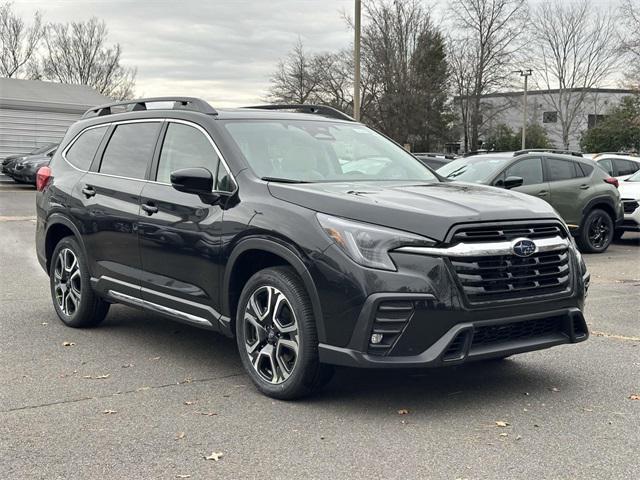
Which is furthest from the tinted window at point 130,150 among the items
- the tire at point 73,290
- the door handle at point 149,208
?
the tire at point 73,290

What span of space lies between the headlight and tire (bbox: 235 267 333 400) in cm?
43

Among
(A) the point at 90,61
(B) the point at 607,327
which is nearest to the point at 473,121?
(A) the point at 90,61

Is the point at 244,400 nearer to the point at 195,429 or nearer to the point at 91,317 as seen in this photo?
the point at 195,429

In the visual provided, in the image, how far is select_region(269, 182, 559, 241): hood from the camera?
4.09 meters

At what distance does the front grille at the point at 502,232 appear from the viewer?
4.08m

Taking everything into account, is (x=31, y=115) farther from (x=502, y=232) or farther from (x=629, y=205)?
(x=502, y=232)

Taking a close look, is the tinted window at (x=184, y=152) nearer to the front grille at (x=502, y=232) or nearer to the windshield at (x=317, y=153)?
the windshield at (x=317, y=153)

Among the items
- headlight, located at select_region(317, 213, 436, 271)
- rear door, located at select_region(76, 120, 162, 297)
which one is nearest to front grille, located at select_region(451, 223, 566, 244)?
headlight, located at select_region(317, 213, 436, 271)

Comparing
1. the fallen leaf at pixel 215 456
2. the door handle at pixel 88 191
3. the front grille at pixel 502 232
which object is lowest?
the fallen leaf at pixel 215 456

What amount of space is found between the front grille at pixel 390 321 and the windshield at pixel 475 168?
7.69 metres

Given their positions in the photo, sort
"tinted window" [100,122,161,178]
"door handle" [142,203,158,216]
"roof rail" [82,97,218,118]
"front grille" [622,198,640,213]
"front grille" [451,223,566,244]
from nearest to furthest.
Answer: "front grille" [451,223,566,244], "door handle" [142,203,158,216], "roof rail" [82,97,218,118], "tinted window" [100,122,161,178], "front grille" [622,198,640,213]

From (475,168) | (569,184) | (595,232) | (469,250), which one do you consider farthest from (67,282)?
(595,232)

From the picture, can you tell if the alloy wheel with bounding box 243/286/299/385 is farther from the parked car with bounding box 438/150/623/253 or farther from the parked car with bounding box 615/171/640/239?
the parked car with bounding box 615/171/640/239

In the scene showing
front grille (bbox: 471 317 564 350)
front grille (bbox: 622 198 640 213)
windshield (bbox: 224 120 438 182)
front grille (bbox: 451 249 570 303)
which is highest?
windshield (bbox: 224 120 438 182)
